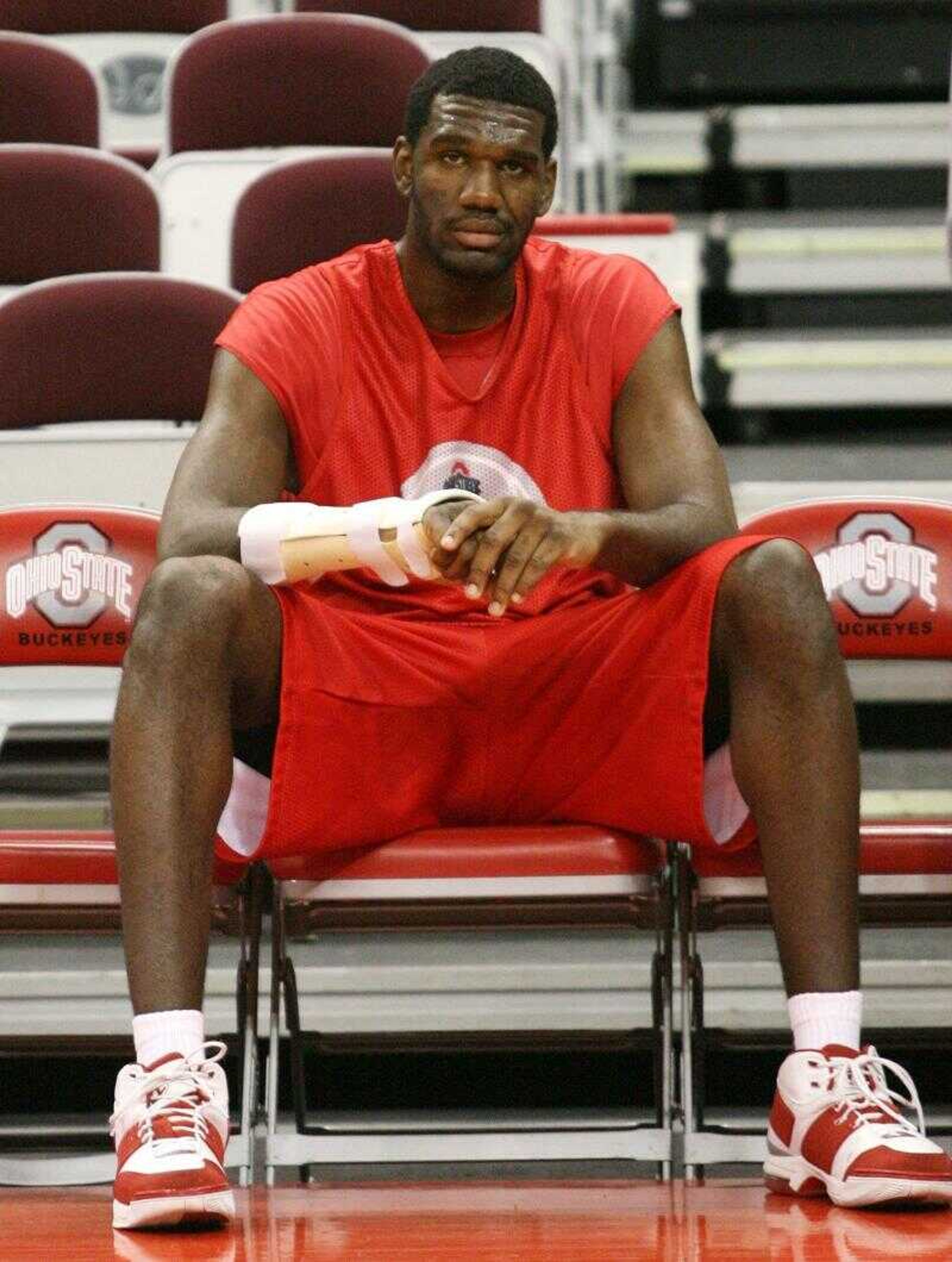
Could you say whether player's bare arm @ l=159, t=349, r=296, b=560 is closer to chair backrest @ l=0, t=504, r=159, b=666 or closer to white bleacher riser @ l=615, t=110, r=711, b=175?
chair backrest @ l=0, t=504, r=159, b=666

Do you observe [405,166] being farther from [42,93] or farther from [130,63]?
[130,63]

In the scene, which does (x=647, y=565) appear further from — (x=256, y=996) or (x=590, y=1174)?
(x=590, y=1174)

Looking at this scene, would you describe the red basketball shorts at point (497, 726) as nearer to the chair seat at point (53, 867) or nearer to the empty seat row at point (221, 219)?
the chair seat at point (53, 867)

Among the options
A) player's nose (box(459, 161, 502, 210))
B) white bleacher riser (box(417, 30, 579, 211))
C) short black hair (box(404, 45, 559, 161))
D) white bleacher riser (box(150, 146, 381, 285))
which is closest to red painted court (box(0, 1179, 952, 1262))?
player's nose (box(459, 161, 502, 210))

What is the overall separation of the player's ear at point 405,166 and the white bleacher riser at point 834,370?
204cm

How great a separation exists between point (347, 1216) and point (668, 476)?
0.86 metres

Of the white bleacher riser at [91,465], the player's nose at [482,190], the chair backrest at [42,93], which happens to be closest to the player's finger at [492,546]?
the player's nose at [482,190]

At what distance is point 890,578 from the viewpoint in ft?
8.86

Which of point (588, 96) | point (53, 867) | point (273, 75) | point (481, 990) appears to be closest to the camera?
point (53, 867)

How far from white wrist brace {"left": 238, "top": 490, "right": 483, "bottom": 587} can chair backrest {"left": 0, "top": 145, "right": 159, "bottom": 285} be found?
2.06 metres

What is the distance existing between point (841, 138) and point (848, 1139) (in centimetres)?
383

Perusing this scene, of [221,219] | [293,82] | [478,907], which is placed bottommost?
[478,907]

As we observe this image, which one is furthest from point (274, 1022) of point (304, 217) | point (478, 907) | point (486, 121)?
point (304, 217)

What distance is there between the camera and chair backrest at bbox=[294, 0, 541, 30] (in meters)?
5.10
